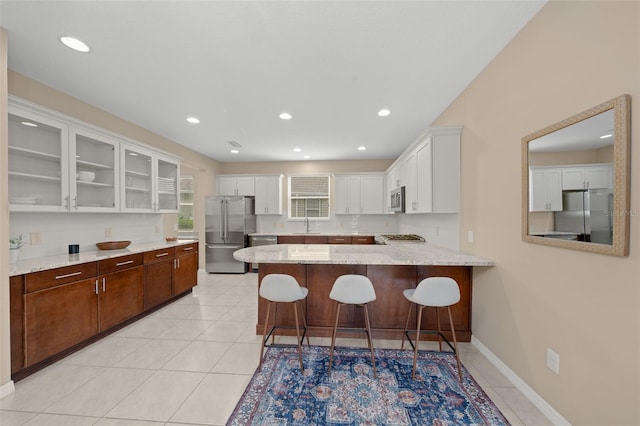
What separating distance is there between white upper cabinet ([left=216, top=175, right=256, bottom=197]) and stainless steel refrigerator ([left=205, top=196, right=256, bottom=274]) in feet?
1.54

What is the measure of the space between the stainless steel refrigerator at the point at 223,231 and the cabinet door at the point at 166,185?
1.39 m

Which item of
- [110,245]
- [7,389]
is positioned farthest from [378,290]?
[110,245]

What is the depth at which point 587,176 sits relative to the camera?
4.55 feet

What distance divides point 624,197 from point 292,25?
2.19 metres

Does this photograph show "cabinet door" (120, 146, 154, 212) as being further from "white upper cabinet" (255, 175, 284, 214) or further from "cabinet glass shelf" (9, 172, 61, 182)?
"white upper cabinet" (255, 175, 284, 214)

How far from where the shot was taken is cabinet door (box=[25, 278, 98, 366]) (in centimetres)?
206

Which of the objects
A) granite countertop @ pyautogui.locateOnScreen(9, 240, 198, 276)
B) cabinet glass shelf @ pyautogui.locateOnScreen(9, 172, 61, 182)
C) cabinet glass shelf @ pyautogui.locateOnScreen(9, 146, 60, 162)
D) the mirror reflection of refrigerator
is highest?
cabinet glass shelf @ pyautogui.locateOnScreen(9, 146, 60, 162)

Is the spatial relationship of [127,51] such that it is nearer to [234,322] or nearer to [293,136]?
[293,136]

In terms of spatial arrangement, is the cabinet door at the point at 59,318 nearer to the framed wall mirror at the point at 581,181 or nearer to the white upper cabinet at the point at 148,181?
the white upper cabinet at the point at 148,181

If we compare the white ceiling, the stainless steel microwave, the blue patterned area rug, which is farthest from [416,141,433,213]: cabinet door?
the blue patterned area rug

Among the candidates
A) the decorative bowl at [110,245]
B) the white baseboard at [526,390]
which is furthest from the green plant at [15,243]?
the white baseboard at [526,390]

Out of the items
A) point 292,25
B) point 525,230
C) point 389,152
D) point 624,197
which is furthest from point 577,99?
point 389,152

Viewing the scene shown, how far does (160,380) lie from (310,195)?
4.79 metres

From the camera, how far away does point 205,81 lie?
2557mm
